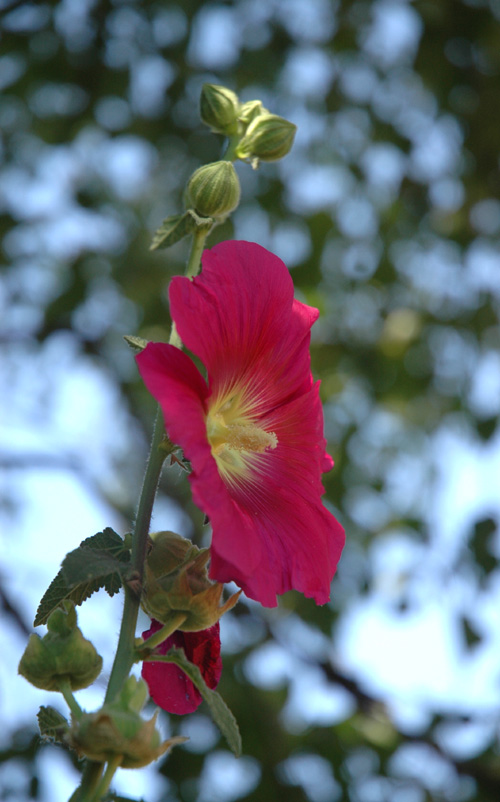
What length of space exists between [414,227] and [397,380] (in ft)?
1.73

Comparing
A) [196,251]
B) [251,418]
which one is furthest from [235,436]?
[196,251]

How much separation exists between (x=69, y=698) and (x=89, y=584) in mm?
88

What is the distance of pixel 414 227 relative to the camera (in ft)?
8.01

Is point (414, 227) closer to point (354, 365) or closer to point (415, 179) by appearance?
point (415, 179)

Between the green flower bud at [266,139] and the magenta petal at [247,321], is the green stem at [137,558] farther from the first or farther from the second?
the green flower bud at [266,139]

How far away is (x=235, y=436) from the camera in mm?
722

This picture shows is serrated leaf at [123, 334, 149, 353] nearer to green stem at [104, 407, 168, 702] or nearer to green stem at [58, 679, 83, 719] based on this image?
green stem at [104, 407, 168, 702]

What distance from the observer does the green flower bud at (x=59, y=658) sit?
1.75ft

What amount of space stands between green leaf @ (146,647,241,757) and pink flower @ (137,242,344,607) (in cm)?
6

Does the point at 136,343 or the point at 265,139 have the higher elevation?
the point at 265,139

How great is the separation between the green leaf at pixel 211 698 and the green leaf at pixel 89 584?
0.24 ft

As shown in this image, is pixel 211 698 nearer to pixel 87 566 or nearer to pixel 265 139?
pixel 87 566

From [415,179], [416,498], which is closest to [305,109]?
[415,179]

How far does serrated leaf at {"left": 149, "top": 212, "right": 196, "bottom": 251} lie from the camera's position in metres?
0.71
